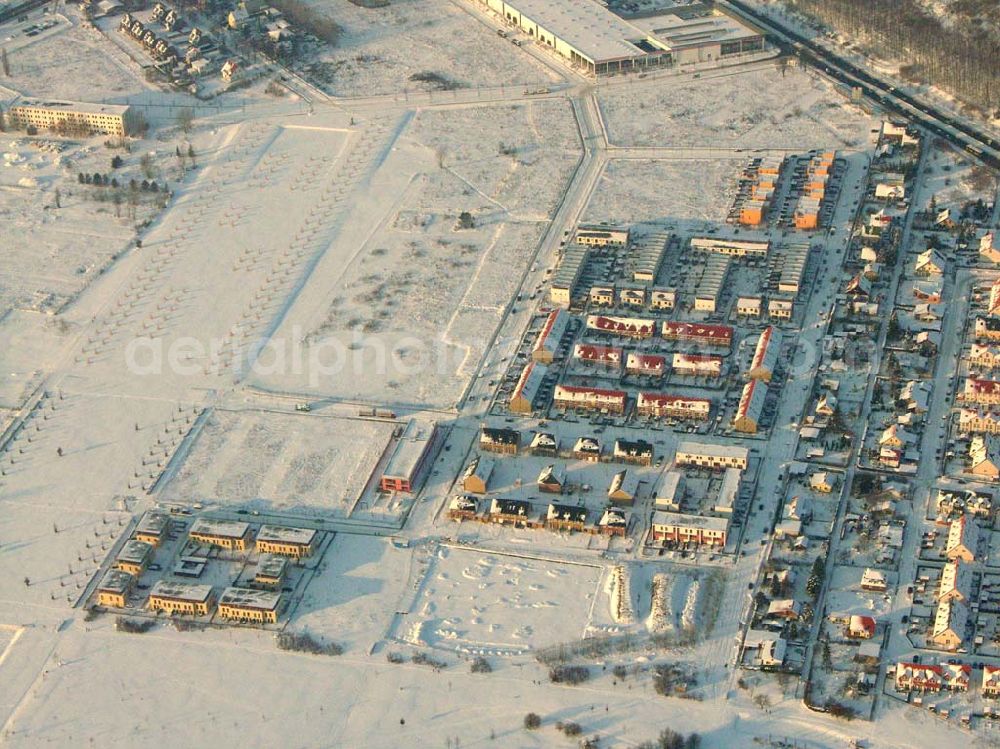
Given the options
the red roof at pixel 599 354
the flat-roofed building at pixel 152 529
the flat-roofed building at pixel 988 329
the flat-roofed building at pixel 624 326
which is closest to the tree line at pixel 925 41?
the flat-roofed building at pixel 988 329

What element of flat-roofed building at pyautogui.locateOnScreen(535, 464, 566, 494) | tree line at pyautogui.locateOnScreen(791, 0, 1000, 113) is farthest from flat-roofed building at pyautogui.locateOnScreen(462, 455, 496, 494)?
tree line at pyautogui.locateOnScreen(791, 0, 1000, 113)

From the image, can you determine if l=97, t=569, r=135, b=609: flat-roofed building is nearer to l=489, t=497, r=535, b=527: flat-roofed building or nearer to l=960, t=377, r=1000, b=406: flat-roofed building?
l=489, t=497, r=535, b=527: flat-roofed building

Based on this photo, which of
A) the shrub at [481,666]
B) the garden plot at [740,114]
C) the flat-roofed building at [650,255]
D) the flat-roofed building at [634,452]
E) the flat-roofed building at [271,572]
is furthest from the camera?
the garden plot at [740,114]

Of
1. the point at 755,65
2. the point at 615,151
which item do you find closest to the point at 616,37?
the point at 755,65

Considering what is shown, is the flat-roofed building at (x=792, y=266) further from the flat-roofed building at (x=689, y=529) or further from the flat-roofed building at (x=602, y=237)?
the flat-roofed building at (x=689, y=529)

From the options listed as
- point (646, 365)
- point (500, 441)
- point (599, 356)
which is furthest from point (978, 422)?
point (500, 441)
